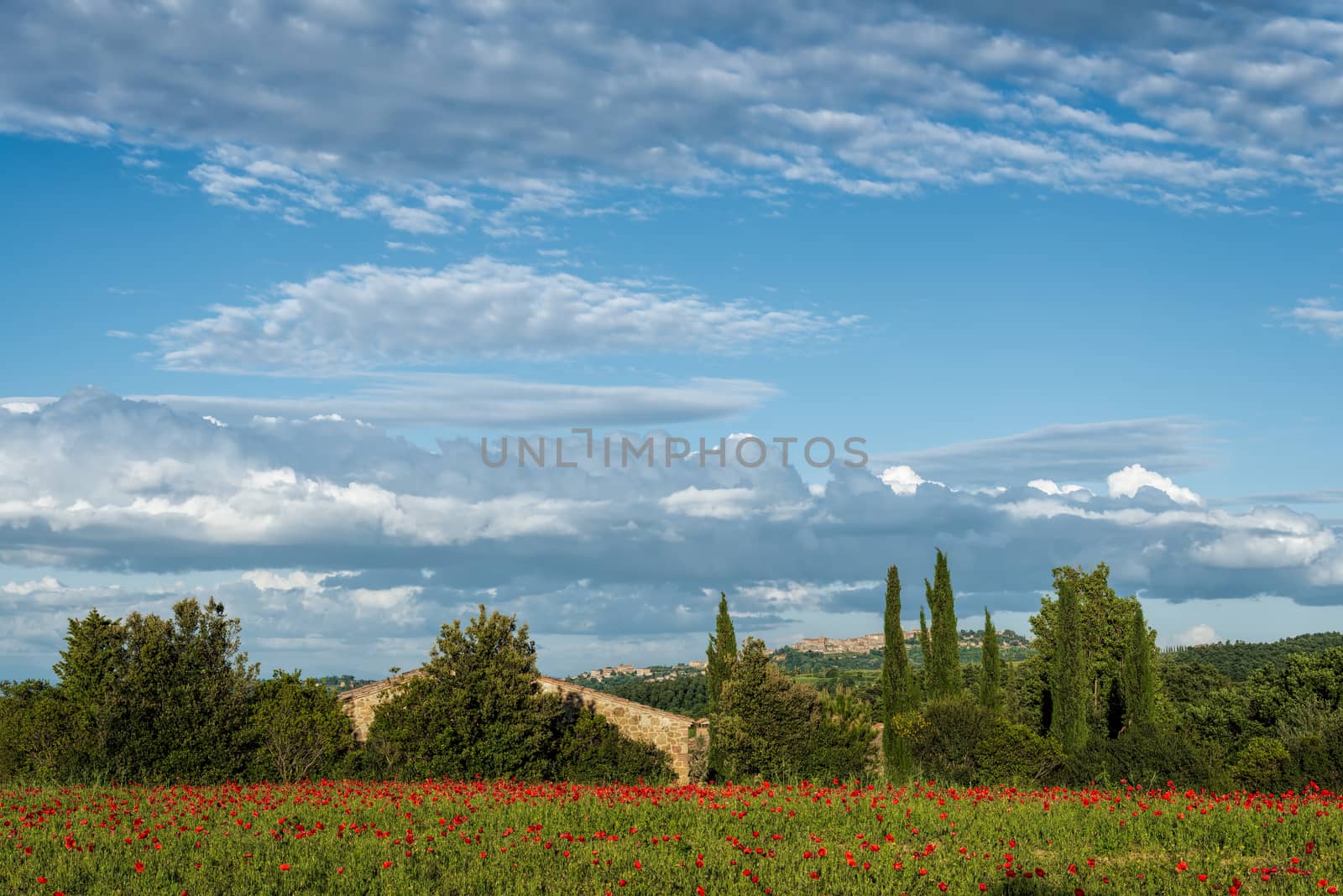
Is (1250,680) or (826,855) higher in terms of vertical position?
(826,855)

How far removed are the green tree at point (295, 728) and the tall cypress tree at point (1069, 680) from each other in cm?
2980

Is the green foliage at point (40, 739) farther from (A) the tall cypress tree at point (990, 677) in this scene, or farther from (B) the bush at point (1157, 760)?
(A) the tall cypress tree at point (990, 677)

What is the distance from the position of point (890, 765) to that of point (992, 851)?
31.6 metres

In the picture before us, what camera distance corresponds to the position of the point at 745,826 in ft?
46.5

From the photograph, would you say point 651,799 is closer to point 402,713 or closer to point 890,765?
point 402,713

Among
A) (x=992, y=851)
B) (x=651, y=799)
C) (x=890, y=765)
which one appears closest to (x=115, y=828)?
(x=651, y=799)

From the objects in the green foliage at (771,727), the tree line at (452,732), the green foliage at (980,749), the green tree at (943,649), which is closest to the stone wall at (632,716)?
the tree line at (452,732)

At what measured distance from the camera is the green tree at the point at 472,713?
30.5 metres

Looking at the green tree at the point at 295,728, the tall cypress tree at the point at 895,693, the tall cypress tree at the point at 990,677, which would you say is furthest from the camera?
the tall cypress tree at the point at 990,677

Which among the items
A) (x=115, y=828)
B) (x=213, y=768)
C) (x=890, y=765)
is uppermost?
(x=115, y=828)

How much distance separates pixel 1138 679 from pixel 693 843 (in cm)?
4188

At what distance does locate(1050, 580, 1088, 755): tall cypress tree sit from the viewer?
146 feet

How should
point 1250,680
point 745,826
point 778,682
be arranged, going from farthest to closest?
point 1250,680 → point 778,682 → point 745,826

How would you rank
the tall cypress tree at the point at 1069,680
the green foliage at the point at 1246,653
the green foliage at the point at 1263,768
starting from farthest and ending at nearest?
the green foliage at the point at 1246,653 < the tall cypress tree at the point at 1069,680 < the green foliage at the point at 1263,768
